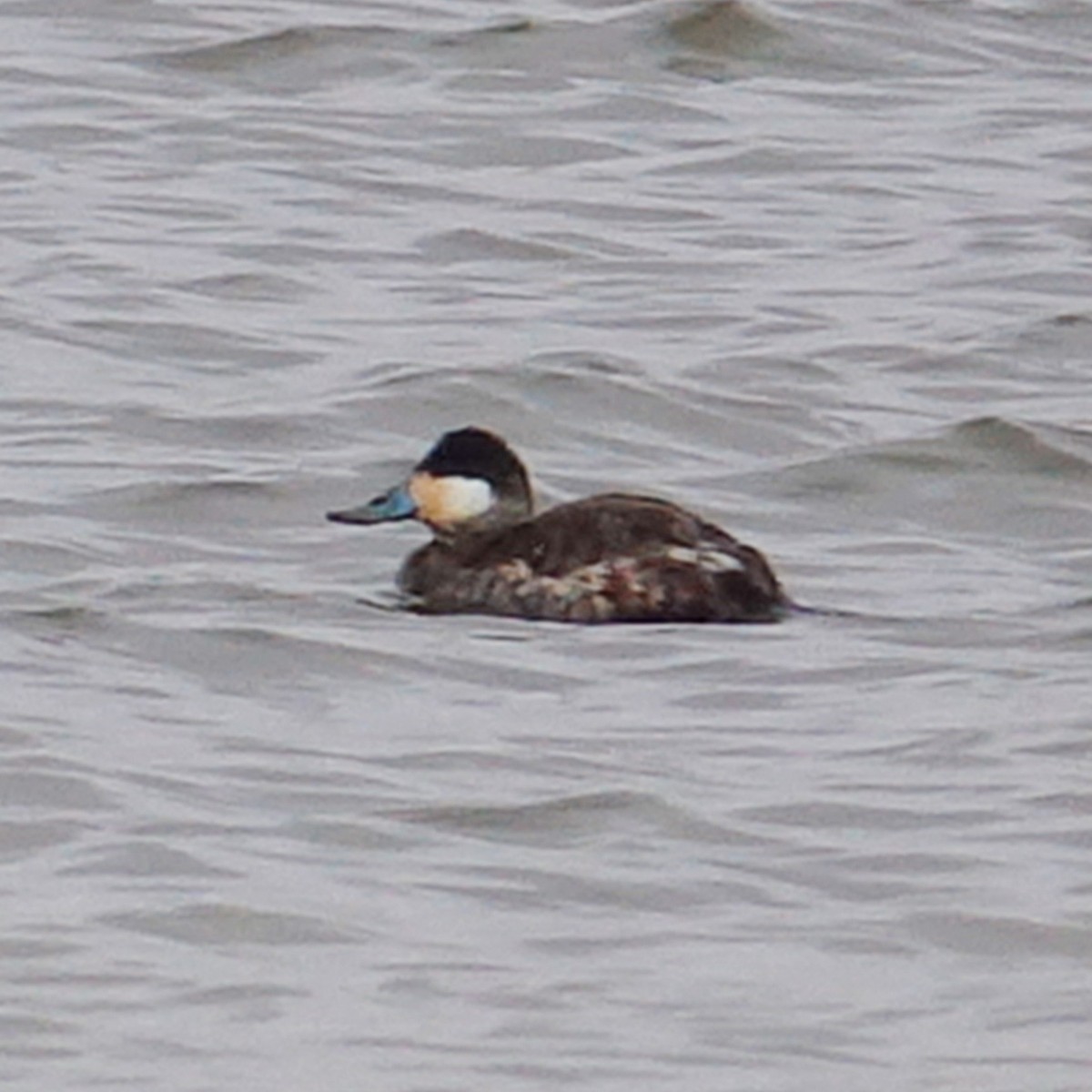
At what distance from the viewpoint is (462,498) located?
1171 cm

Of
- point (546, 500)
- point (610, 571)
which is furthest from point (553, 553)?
point (546, 500)

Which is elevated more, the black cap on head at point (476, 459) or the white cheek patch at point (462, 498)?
the black cap on head at point (476, 459)

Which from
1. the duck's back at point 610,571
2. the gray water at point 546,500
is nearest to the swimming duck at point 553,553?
the duck's back at point 610,571

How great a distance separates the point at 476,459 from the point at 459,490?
0.08 meters

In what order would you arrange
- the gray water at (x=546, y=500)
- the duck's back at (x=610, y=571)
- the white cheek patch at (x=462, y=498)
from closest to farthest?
the gray water at (x=546, y=500) → the duck's back at (x=610, y=571) → the white cheek patch at (x=462, y=498)

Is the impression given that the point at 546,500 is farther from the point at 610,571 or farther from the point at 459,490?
the point at 610,571

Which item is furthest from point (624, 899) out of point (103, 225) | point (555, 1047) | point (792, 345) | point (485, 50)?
point (485, 50)

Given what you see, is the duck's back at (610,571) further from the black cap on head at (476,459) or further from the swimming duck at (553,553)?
the black cap on head at (476,459)

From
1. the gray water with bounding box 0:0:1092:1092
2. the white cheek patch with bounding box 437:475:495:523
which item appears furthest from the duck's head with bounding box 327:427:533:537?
the gray water with bounding box 0:0:1092:1092

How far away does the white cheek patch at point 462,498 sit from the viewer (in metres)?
11.7

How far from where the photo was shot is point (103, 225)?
1519 centimetres

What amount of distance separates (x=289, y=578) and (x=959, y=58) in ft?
22.8

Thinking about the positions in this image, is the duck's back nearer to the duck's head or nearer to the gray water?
the gray water

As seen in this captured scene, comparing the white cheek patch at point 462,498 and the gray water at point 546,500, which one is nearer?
the gray water at point 546,500
